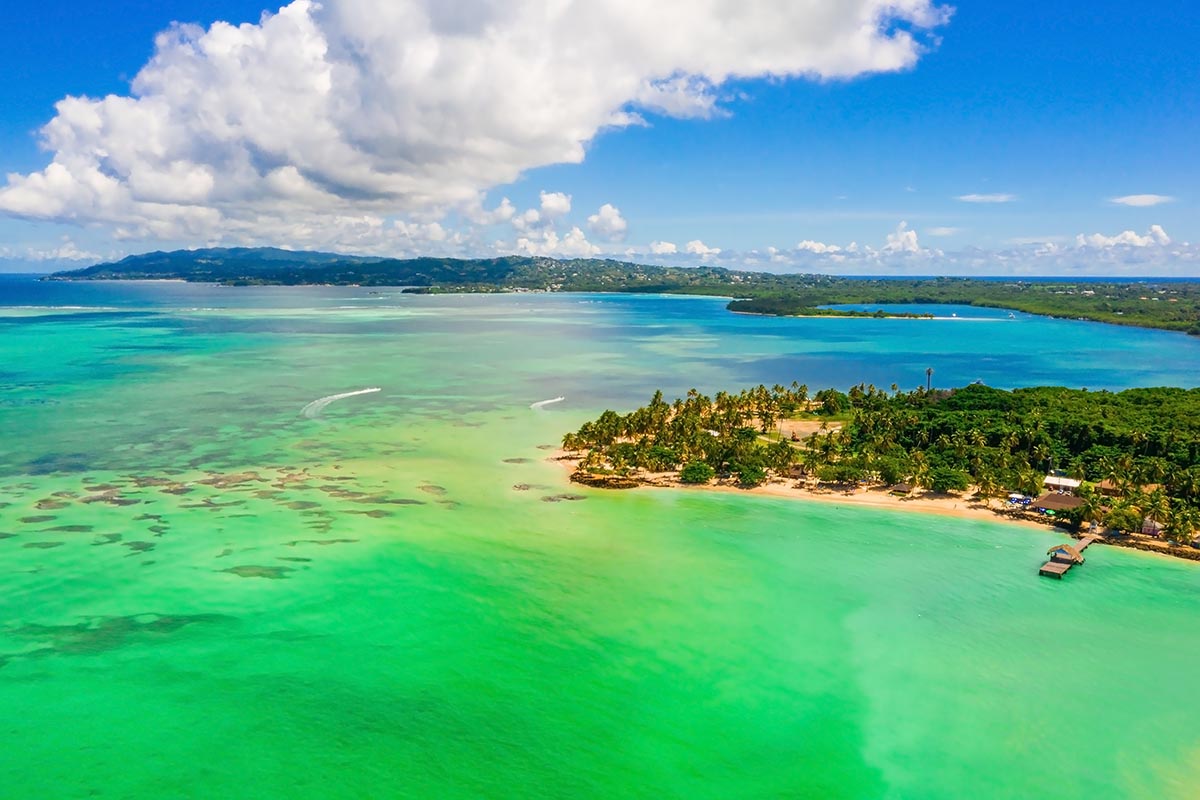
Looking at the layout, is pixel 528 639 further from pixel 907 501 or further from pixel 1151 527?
pixel 1151 527

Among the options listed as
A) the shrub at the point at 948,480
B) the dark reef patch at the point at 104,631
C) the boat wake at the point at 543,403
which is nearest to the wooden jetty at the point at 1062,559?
the shrub at the point at 948,480

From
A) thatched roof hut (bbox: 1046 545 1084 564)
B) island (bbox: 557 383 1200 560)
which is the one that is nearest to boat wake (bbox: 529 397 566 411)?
island (bbox: 557 383 1200 560)

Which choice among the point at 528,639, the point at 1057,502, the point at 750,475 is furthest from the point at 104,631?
the point at 1057,502

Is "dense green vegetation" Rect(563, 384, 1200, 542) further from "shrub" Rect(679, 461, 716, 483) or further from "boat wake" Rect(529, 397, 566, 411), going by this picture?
"boat wake" Rect(529, 397, 566, 411)

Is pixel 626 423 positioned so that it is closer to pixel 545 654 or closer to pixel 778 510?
pixel 778 510

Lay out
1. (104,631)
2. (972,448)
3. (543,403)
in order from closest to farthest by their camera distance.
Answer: (104,631), (972,448), (543,403)

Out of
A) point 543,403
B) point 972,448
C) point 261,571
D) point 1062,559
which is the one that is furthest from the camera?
point 543,403
